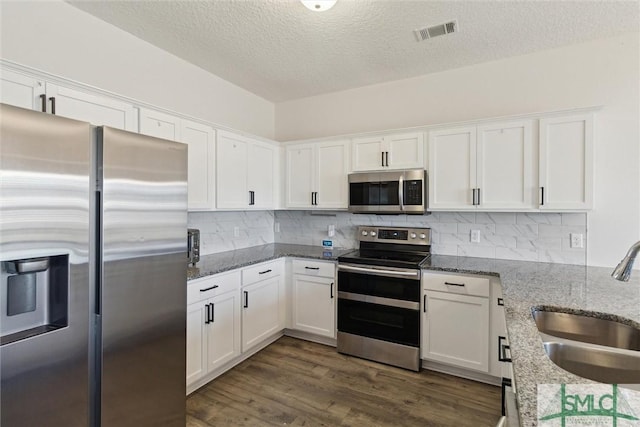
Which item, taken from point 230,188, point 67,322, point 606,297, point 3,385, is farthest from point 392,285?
point 3,385

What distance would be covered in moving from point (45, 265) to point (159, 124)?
54.5 inches

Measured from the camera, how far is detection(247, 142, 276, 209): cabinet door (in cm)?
335

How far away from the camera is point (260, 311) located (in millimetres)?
3055

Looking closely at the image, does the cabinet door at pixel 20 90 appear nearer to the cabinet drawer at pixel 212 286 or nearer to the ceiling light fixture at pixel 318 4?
the cabinet drawer at pixel 212 286

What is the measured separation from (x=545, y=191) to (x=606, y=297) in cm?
103

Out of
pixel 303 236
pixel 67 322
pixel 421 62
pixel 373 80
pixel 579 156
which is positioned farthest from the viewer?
pixel 303 236

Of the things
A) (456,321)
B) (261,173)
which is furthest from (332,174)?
(456,321)

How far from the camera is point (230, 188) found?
10.0 ft

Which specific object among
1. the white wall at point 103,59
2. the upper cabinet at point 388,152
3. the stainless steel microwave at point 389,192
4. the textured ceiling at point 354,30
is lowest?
the stainless steel microwave at point 389,192

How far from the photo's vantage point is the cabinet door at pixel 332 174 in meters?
3.38

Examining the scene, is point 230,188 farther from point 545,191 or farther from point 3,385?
point 545,191

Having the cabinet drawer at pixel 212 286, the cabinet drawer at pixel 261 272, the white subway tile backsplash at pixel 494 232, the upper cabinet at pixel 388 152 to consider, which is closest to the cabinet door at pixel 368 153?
the upper cabinet at pixel 388 152

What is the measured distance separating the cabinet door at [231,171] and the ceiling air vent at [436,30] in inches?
72.9

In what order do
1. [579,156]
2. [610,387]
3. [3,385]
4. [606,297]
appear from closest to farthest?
1. [610,387]
2. [3,385]
3. [606,297]
4. [579,156]
